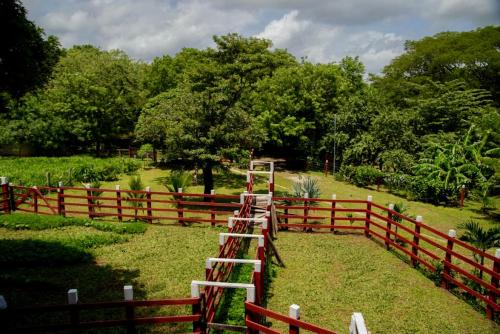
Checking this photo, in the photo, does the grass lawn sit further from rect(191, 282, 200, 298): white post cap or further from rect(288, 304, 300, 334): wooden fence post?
rect(288, 304, 300, 334): wooden fence post

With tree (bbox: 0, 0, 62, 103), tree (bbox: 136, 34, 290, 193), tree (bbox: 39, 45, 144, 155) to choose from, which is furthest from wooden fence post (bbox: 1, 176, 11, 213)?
tree (bbox: 39, 45, 144, 155)

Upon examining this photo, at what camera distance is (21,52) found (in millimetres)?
8219

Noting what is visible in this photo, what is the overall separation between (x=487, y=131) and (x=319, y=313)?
698 inches

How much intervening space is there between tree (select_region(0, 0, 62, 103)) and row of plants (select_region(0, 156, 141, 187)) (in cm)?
1273

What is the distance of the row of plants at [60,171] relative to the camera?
2210 centimetres

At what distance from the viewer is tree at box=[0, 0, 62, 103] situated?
7.85m

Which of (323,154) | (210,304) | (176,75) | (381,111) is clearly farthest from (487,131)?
(176,75)

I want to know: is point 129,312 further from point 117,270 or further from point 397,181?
point 397,181

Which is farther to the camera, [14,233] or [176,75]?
[176,75]

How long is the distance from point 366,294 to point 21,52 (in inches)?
383

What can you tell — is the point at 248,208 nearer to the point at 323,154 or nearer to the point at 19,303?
the point at 19,303

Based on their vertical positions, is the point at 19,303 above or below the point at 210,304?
below

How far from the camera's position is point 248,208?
12930 mm

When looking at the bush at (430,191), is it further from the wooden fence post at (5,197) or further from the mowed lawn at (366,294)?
the wooden fence post at (5,197)
